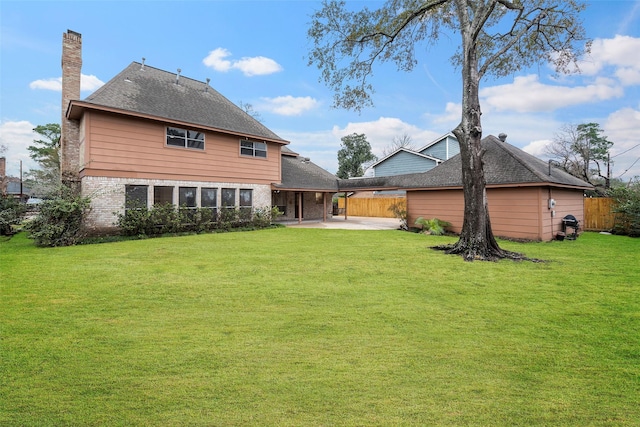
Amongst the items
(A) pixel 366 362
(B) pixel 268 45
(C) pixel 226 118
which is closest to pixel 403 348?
(A) pixel 366 362

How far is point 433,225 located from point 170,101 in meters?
13.8

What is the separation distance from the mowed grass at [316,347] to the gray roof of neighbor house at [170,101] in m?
8.67

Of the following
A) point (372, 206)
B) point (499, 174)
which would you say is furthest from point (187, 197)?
point (372, 206)

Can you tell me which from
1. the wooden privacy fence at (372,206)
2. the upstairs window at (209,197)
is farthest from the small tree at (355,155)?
the upstairs window at (209,197)

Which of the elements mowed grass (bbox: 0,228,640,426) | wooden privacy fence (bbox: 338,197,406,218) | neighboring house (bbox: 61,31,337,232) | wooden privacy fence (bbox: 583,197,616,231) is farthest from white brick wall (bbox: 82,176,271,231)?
wooden privacy fence (bbox: 583,197,616,231)

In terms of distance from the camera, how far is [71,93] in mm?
13758

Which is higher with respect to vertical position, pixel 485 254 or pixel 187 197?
pixel 187 197

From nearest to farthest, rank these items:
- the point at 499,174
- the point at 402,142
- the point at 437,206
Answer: the point at 499,174 < the point at 437,206 < the point at 402,142

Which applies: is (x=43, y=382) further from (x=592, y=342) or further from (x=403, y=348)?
(x=592, y=342)

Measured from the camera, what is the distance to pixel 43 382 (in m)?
2.67

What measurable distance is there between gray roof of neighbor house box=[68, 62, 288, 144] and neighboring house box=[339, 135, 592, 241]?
8627mm

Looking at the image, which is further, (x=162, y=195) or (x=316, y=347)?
(x=162, y=195)

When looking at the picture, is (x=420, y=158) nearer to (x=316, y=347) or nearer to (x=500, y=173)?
(x=500, y=173)

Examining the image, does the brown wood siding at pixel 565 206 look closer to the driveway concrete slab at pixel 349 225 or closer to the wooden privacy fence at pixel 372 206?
the driveway concrete slab at pixel 349 225
